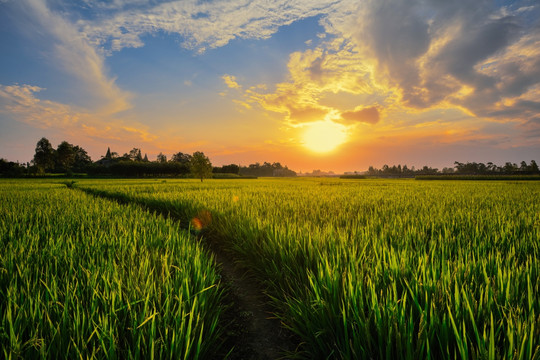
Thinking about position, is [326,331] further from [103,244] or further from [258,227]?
[103,244]

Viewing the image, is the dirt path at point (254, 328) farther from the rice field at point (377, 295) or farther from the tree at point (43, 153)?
the tree at point (43, 153)

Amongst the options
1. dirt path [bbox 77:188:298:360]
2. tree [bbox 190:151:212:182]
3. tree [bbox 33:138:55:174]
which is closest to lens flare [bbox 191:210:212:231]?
dirt path [bbox 77:188:298:360]

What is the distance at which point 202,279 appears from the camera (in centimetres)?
253

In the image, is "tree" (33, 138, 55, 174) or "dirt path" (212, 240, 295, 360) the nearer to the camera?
"dirt path" (212, 240, 295, 360)

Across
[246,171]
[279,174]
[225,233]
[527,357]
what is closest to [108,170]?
[246,171]

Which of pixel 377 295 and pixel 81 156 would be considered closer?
pixel 377 295

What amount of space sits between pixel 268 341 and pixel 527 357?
1.93 metres

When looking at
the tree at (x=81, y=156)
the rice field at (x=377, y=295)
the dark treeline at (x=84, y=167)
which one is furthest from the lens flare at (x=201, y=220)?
the tree at (x=81, y=156)

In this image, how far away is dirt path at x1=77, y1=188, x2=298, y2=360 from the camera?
2.29 meters

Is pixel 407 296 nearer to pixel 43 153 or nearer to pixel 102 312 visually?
pixel 102 312

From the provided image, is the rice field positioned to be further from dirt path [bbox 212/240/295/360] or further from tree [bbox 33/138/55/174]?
tree [bbox 33/138/55/174]

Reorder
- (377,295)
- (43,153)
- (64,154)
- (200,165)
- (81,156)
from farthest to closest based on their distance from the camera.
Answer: (81,156)
(64,154)
(43,153)
(200,165)
(377,295)

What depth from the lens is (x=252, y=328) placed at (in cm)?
266

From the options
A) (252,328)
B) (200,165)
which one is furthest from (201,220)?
(200,165)
